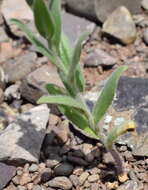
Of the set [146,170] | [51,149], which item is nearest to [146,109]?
[146,170]

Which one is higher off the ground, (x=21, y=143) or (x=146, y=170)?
(x=21, y=143)

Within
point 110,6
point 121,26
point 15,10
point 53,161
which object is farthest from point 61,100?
point 15,10

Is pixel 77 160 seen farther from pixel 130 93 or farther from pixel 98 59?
pixel 98 59

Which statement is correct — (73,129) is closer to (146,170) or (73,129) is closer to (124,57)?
(146,170)

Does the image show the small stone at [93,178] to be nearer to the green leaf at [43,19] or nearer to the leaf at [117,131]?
the leaf at [117,131]

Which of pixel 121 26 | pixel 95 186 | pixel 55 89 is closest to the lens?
pixel 55 89

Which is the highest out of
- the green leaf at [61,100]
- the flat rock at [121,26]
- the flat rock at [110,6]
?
the green leaf at [61,100]

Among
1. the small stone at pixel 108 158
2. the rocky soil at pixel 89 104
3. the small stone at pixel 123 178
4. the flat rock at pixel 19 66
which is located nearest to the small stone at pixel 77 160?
the rocky soil at pixel 89 104

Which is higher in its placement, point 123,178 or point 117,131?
point 117,131
